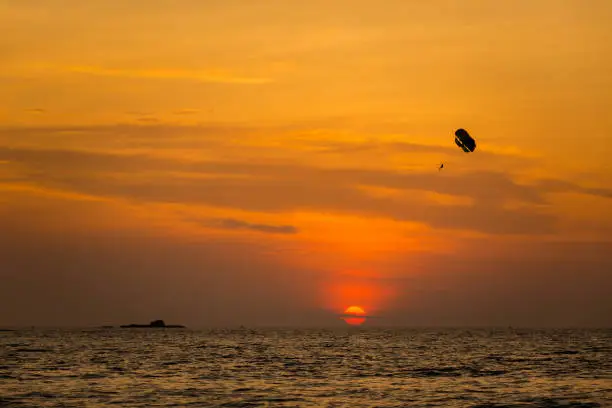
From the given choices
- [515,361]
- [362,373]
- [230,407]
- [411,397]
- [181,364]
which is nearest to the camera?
[230,407]

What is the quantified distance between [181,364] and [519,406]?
157 feet

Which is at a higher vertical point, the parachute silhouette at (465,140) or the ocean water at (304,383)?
the parachute silhouette at (465,140)

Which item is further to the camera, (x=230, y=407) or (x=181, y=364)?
(x=181, y=364)

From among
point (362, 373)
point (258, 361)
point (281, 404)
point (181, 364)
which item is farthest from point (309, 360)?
point (281, 404)

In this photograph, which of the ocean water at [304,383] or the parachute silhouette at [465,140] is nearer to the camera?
the ocean water at [304,383]

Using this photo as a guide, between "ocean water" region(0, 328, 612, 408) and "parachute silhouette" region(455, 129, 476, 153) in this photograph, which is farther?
"parachute silhouette" region(455, 129, 476, 153)

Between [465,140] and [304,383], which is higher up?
[465,140]

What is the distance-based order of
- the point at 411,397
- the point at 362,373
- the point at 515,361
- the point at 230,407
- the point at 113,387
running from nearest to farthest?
the point at 230,407
the point at 411,397
the point at 113,387
the point at 362,373
the point at 515,361

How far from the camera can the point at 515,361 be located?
4077 inches

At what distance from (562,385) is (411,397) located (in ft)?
50.1

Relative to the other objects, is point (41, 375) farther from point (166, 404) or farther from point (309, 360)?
point (309, 360)

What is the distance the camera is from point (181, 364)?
9638cm

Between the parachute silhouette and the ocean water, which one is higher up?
the parachute silhouette

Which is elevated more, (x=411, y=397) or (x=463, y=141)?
(x=463, y=141)
